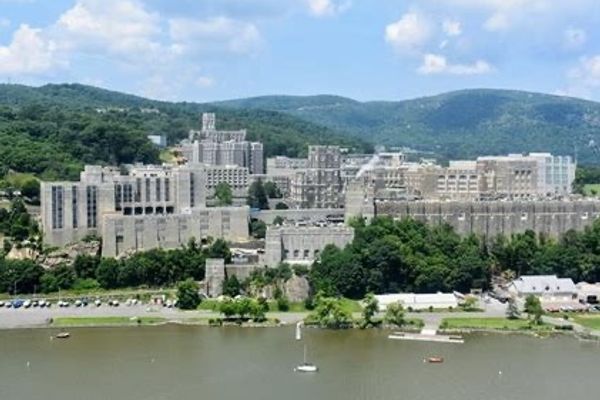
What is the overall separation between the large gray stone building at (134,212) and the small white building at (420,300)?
25.8ft

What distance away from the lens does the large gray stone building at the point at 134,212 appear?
109 ft

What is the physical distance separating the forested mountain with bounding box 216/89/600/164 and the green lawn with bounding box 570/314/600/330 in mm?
74363

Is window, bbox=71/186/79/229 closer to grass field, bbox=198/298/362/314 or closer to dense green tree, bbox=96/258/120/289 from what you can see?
dense green tree, bbox=96/258/120/289

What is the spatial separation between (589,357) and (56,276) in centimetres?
1572

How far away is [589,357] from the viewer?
22.7m

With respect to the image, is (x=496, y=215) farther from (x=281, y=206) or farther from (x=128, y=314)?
(x=128, y=314)

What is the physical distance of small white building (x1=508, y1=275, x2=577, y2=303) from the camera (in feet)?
96.1

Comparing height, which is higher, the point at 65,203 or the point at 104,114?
the point at 104,114

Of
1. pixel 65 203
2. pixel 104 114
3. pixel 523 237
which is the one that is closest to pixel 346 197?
pixel 523 237

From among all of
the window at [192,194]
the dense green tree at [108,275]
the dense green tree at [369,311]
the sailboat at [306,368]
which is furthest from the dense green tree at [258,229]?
the sailboat at [306,368]

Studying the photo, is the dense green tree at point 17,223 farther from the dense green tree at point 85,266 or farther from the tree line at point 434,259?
the tree line at point 434,259

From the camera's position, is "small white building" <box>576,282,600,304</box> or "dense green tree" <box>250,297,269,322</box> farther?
"small white building" <box>576,282,600,304</box>

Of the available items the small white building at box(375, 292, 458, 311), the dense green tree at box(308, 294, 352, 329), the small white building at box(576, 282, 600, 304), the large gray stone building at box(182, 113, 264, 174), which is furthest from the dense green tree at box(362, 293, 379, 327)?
the large gray stone building at box(182, 113, 264, 174)

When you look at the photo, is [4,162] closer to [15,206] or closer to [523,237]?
[15,206]
